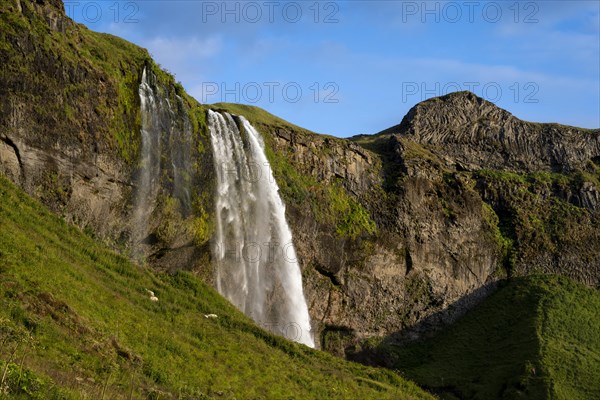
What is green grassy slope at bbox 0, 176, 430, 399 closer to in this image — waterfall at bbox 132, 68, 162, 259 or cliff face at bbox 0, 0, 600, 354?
waterfall at bbox 132, 68, 162, 259

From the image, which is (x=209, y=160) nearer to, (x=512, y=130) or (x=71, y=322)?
(x=71, y=322)

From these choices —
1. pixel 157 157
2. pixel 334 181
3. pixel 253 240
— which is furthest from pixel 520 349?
pixel 157 157

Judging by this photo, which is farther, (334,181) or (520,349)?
(334,181)

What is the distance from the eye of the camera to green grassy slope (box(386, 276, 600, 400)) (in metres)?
46.0

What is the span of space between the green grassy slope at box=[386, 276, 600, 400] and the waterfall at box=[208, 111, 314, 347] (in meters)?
10.5

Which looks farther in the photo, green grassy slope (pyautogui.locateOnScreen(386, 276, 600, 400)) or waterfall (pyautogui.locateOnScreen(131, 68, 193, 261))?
green grassy slope (pyautogui.locateOnScreen(386, 276, 600, 400))

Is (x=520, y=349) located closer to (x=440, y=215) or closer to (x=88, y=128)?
(x=440, y=215)

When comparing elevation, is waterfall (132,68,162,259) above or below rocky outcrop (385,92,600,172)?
below

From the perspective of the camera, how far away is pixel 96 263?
3288 centimetres

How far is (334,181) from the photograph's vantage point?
5734 cm

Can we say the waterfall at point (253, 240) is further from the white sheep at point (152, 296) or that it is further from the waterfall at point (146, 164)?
the white sheep at point (152, 296)

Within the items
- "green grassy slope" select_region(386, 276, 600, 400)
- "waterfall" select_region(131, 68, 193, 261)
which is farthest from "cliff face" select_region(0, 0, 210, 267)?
"green grassy slope" select_region(386, 276, 600, 400)

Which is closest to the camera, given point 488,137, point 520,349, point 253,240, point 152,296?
point 152,296

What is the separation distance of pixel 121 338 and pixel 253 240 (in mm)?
21026
